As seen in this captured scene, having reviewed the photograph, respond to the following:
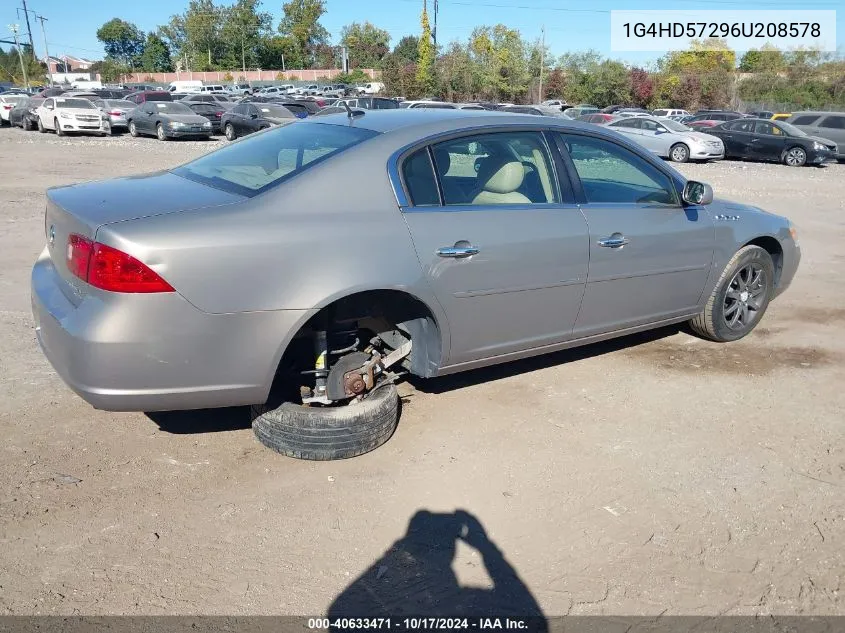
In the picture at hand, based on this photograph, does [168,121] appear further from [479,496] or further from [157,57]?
[157,57]

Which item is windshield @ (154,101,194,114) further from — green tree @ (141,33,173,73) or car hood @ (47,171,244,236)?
green tree @ (141,33,173,73)

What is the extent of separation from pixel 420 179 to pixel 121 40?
14184 cm

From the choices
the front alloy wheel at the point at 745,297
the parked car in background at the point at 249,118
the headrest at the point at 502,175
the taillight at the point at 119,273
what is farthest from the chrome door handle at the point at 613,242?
the parked car in background at the point at 249,118

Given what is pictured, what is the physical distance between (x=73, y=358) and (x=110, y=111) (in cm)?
2787

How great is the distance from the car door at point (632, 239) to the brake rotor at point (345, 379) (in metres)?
1.46

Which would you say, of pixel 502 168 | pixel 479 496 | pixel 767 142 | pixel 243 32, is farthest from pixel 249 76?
pixel 479 496

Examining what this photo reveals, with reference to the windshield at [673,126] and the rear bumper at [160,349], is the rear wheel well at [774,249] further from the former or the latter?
the windshield at [673,126]

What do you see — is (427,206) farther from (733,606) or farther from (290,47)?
(290,47)

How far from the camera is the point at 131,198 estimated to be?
3.42 metres

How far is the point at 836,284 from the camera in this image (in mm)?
7480

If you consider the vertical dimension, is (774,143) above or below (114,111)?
below

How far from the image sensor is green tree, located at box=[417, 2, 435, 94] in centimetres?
5653

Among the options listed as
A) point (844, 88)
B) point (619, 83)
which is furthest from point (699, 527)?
point (619, 83)

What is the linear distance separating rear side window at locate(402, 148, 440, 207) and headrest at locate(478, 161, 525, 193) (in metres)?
0.45
